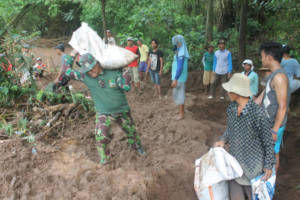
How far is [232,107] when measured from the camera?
6.27 ft

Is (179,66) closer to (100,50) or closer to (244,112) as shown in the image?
(100,50)

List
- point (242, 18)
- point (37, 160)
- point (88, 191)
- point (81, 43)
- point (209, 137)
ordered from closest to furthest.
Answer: point (88, 191) → point (81, 43) → point (37, 160) → point (209, 137) → point (242, 18)

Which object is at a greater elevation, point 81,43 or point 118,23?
point 118,23

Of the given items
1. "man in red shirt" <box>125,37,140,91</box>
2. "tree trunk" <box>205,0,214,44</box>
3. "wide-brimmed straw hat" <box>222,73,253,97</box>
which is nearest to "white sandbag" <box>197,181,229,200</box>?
"wide-brimmed straw hat" <box>222,73,253,97</box>

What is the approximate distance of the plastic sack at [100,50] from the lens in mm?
2676

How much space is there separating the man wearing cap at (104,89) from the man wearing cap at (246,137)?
1.36m

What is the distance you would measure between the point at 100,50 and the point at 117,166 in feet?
5.21

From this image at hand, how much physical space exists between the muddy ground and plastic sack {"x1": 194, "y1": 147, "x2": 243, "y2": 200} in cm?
75

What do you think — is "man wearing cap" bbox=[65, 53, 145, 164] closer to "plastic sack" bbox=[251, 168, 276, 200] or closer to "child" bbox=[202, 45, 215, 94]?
"plastic sack" bbox=[251, 168, 276, 200]

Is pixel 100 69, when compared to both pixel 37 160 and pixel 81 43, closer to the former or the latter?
pixel 81 43

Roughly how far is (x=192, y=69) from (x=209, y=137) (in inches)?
186

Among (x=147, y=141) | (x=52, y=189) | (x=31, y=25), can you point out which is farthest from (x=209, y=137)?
(x=31, y=25)

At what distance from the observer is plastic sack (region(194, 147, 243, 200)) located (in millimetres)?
1896

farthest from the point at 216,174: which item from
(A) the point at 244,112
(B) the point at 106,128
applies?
(B) the point at 106,128
